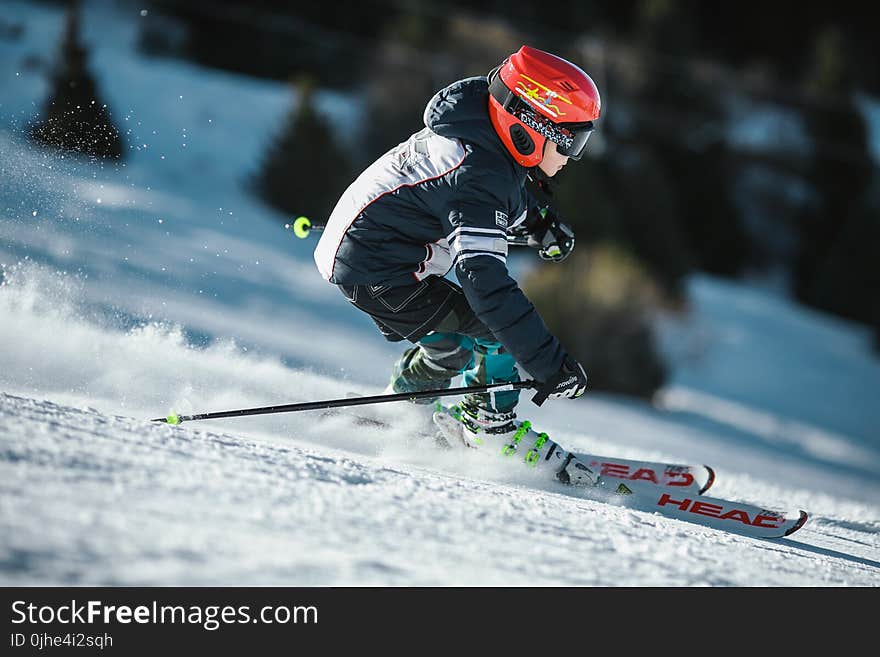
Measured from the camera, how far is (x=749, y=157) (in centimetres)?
3152

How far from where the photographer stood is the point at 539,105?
3803mm

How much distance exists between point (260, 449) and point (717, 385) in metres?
19.0

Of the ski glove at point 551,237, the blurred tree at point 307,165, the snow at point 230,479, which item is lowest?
the snow at point 230,479

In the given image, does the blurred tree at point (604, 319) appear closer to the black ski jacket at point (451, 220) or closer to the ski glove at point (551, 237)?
the ski glove at point (551, 237)

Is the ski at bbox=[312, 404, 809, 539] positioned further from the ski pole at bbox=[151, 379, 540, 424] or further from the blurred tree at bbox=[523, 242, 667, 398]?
the blurred tree at bbox=[523, 242, 667, 398]

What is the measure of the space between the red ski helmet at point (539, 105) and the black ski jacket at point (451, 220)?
0.21 feet

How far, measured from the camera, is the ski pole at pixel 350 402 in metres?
3.78

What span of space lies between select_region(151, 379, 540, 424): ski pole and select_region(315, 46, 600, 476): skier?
139 millimetres

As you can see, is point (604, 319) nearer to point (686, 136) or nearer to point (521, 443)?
point (521, 443)

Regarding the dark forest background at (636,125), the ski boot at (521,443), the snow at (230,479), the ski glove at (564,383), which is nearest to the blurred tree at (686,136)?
the dark forest background at (636,125)

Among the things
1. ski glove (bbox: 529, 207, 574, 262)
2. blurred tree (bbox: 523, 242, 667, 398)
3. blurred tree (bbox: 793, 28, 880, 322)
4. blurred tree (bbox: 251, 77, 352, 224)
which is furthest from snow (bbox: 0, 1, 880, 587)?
blurred tree (bbox: 793, 28, 880, 322)

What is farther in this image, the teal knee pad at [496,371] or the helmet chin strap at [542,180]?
the teal knee pad at [496,371]

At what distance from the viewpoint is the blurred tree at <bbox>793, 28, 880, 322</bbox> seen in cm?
2833
